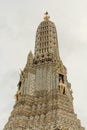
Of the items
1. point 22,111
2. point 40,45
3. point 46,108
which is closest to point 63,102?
point 46,108

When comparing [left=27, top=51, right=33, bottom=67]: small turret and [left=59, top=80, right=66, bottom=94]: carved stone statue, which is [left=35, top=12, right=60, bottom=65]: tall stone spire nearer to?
[left=27, top=51, right=33, bottom=67]: small turret

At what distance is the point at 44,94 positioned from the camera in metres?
52.9

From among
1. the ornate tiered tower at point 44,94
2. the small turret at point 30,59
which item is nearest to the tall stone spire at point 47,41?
the ornate tiered tower at point 44,94

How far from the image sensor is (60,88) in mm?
52844

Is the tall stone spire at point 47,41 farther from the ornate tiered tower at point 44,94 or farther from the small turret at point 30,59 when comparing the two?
the small turret at point 30,59

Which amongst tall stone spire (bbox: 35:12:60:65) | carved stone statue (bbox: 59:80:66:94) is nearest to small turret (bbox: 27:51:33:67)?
tall stone spire (bbox: 35:12:60:65)

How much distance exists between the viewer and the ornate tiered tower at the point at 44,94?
4712cm

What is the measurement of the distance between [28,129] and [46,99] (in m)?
7.23

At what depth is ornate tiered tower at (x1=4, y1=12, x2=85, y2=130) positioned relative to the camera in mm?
47125

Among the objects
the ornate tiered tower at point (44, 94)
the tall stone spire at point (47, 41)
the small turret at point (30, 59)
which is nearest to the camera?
the ornate tiered tower at point (44, 94)

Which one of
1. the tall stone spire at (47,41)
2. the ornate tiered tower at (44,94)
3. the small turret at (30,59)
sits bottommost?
the ornate tiered tower at (44,94)

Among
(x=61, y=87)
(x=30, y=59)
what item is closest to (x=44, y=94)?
(x=61, y=87)

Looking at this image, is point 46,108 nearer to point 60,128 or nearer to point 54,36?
point 60,128

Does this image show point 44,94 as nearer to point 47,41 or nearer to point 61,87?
point 61,87
